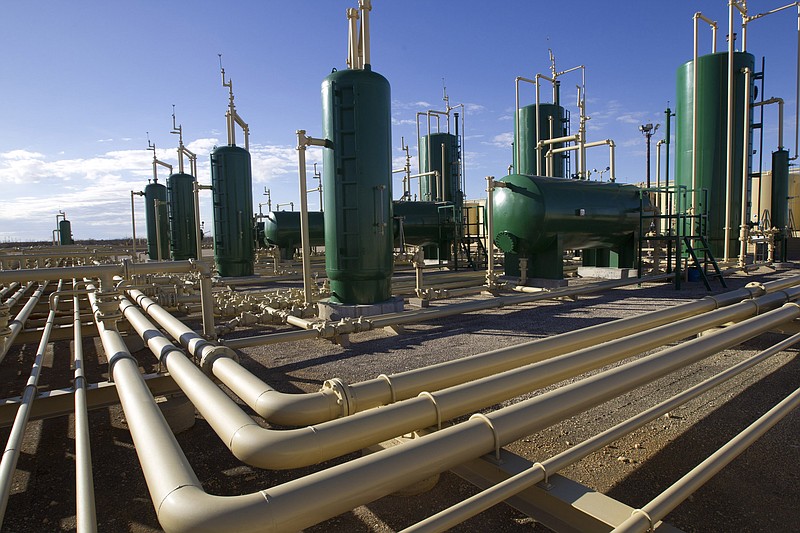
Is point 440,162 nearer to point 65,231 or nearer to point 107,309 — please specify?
point 107,309

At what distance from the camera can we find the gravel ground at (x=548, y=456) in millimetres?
2639

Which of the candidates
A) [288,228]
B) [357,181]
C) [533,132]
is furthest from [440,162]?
[357,181]

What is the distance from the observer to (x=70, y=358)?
245 inches

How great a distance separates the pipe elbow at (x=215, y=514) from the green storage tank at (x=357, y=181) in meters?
6.61

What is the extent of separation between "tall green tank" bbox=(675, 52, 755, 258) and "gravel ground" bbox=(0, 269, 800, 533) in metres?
12.1

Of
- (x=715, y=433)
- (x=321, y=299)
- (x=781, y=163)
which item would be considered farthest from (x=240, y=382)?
(x=781, y=163)

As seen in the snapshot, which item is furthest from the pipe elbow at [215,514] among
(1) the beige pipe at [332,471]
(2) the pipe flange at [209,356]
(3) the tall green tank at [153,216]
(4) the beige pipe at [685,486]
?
(3) the tall green tank at [153,216]

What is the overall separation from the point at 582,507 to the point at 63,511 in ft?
9.13

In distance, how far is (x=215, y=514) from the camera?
1257 millimetres

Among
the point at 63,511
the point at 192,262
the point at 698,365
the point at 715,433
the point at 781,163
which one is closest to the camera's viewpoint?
the point at 63,511

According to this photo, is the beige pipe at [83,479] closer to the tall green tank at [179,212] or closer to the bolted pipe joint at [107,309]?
the bolted pipe joint at [107,309]

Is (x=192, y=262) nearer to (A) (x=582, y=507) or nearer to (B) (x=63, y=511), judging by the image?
(B) (x=63, y=511)

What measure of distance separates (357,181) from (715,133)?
13.3 metres

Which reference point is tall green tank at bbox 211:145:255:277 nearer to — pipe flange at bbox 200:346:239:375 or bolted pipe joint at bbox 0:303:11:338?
bolted pipe joint at bbox 0:303:11:338
